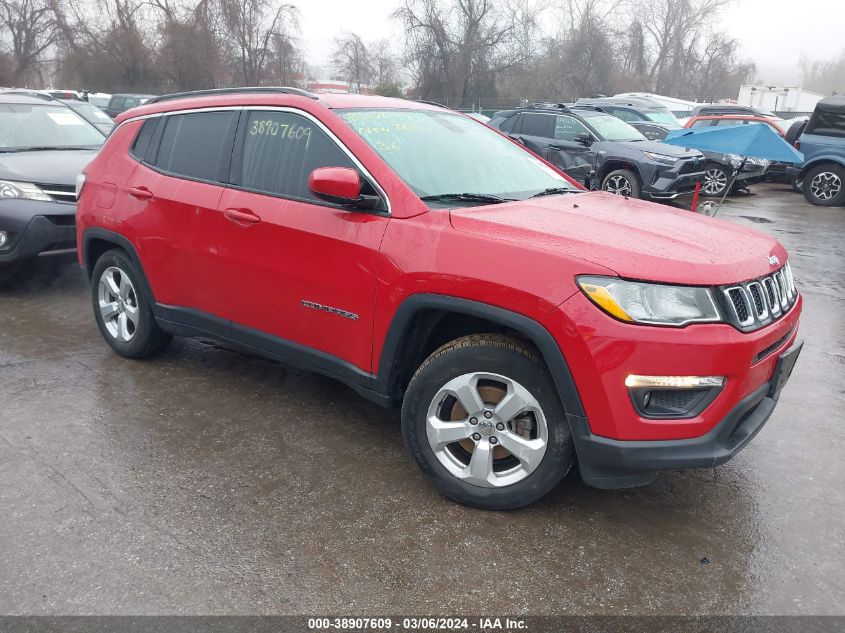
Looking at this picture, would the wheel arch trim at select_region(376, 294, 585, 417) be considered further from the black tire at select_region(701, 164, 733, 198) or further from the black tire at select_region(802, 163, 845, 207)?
the black tire at select_region(802, 163, 845, 207)

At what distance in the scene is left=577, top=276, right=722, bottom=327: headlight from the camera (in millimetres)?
A: 2535

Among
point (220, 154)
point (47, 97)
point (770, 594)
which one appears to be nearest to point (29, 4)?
point (47, 97)

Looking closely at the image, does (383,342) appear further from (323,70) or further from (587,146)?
(323,70)

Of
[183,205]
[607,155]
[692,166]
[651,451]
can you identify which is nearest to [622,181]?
[607,155]

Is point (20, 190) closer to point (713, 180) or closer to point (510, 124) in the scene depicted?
point (510, 124)

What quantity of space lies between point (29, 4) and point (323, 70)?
85.3 feet

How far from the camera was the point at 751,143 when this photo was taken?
7625mm

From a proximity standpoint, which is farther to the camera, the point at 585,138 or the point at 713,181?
the point at 713,181

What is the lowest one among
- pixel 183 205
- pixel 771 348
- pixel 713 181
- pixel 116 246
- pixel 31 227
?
pixel 713 181

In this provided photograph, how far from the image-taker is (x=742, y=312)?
266 centimetres

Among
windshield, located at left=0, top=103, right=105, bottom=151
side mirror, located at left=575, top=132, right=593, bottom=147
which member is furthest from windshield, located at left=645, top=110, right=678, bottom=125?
windshield, located at left=0, top=103, right=105, bottom=151

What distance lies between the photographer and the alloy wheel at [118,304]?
15.1 feet

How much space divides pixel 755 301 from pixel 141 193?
347 centimetres

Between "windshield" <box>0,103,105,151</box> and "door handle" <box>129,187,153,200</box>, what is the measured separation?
3540 millimetres
